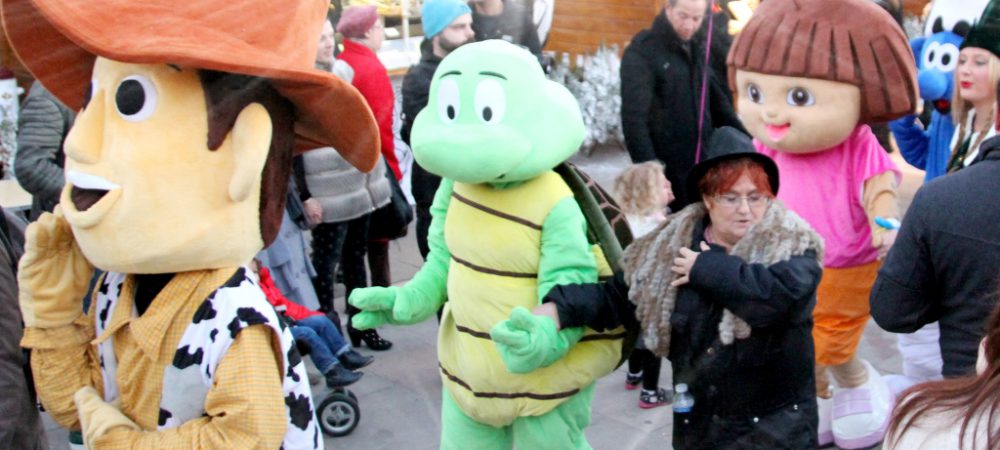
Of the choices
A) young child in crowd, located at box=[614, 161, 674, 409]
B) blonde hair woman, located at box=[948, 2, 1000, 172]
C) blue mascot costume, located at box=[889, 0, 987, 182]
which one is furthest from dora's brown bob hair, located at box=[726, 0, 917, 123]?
young child in crowd, located at box=[614, 161, 674, 409]

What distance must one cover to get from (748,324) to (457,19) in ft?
8.90

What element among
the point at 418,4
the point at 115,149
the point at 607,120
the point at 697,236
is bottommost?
the point at 607,120

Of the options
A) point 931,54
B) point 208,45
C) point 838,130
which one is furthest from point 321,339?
point 931,54

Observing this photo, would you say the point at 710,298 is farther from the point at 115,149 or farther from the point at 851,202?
the point at 115,149

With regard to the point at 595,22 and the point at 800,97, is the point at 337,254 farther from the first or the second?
the point at 595,22

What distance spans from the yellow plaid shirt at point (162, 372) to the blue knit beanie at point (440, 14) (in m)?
2.80

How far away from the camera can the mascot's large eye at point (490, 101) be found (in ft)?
10.4

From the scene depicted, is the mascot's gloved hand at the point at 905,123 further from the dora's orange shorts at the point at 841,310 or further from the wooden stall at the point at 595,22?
the wooden stall at the point at 595,22

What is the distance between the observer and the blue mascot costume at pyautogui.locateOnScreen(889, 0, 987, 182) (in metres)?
4.19

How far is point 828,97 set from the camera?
3885mm

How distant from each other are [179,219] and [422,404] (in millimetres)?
2530

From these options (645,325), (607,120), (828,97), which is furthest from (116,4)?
(607,120)

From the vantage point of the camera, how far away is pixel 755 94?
4109 mm

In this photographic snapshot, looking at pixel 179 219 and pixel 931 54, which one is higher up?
pixel 179 219
